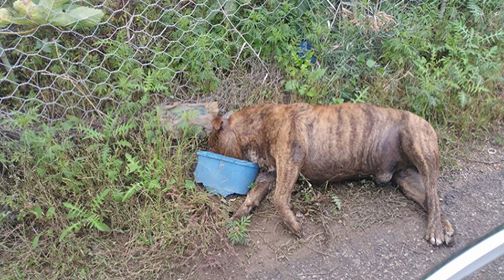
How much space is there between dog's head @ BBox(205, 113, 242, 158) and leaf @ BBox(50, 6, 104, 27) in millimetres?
987

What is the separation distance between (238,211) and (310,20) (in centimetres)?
171

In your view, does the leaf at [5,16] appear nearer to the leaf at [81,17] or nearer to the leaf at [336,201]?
the leaf at [81,17]

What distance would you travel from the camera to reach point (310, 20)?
4.67 metres

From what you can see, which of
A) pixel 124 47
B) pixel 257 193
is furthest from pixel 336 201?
pixel 124 47

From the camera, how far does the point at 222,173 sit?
3883 mm

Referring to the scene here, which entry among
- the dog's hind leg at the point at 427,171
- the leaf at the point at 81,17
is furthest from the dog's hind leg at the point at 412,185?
the leaf at the point at 81,17

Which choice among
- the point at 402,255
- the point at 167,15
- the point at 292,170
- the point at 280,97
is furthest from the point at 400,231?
the point at 167,15

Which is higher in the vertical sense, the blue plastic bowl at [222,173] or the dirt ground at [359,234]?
the blue plastic bowl at [222,173]

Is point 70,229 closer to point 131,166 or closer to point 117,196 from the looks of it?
point 117,196

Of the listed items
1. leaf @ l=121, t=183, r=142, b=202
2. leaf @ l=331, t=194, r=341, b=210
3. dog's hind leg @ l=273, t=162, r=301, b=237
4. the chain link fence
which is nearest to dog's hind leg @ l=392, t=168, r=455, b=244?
leaf @ l=331, t=194, r=341, b=210

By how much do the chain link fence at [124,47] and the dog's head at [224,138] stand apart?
442 millimetres

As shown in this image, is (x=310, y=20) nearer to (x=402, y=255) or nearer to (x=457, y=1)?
(x=457, y=1)

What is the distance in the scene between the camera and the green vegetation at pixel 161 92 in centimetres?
358

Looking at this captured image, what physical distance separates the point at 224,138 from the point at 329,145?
69 cm
